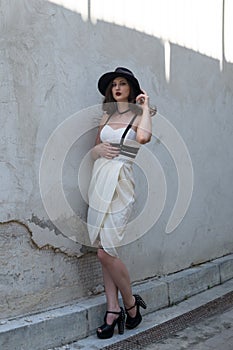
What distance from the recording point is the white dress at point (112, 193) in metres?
3.73

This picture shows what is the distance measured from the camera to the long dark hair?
389 centimetres

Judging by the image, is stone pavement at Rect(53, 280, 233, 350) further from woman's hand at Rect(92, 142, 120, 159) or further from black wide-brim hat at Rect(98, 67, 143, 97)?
black wide-brim hat at Rect(98, 67, 143, 97)

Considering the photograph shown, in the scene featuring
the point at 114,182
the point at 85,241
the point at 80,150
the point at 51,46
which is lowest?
the point at 85,241

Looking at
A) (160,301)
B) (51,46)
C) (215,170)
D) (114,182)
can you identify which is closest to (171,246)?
(160,301)

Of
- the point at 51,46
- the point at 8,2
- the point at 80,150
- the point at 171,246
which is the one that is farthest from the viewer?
the point at 171,246

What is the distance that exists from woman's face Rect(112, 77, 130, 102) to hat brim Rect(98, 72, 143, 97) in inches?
1.6

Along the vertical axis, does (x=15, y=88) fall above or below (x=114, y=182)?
above

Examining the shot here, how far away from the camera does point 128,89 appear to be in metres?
3.88

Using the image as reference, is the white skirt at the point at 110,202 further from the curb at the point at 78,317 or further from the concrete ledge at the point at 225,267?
the concrete ledge at the point at 225,267

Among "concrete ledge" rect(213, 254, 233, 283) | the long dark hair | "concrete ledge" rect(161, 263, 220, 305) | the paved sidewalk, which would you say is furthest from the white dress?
"concrete ledge" rect(213, 254, 233, 283)

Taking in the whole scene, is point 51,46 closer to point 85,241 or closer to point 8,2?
point 8,2

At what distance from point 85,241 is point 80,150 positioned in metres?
0.71

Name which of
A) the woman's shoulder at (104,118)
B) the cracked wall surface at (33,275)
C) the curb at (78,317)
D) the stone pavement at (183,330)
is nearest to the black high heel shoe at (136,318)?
the stone pavement at (183,330)

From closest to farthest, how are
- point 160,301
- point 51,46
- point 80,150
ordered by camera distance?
point 51,46 → point 80,150 → point 160,301
